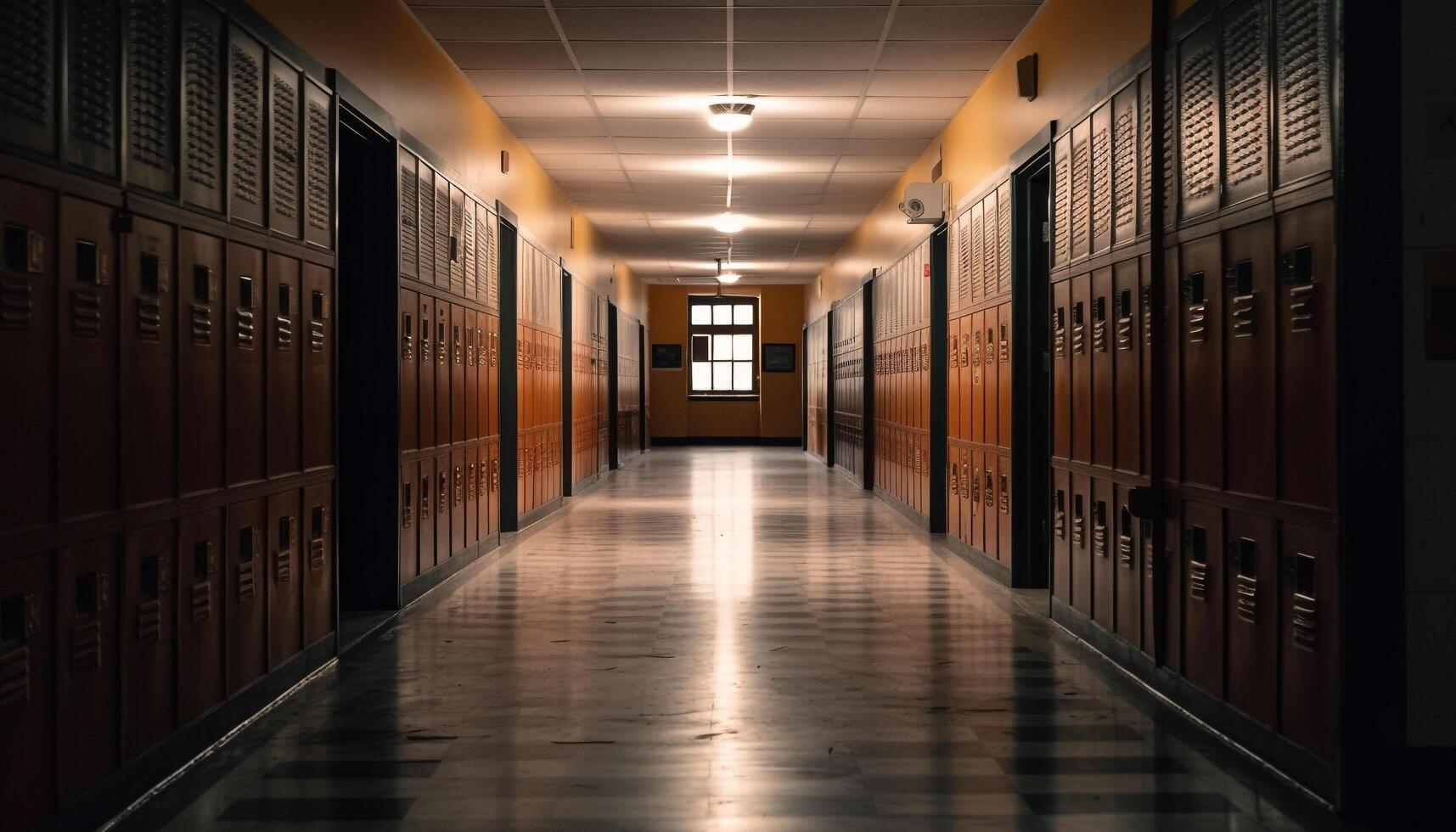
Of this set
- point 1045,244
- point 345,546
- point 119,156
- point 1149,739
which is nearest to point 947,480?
point 1045,244

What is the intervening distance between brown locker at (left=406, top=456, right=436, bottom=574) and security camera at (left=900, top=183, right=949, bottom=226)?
4044 mm

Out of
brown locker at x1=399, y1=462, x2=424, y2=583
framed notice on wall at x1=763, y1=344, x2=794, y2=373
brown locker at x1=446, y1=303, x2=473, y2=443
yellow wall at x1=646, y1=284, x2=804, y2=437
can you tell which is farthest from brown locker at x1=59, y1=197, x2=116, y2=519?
framed notice on wall at x1=763, y1=344, x2=794, y2=373

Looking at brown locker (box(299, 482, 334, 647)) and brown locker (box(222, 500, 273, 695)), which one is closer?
brown locker (box(222, 500, 273, 695))

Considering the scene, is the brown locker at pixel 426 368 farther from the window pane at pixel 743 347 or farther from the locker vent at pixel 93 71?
the window pane at pixel 743 347

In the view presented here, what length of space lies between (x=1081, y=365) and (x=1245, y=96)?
1.90 meters

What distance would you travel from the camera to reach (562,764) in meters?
3.55

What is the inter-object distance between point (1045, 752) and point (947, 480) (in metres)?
5.39

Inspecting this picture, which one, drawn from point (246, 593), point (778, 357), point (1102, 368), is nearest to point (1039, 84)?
point (1102, 368)

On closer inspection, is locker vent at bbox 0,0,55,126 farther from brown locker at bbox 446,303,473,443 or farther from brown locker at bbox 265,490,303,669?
brown locker at bbox 446,303,473,443

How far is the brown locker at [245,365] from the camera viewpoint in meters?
3.97

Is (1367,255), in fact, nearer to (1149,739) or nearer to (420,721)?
(1149,739)

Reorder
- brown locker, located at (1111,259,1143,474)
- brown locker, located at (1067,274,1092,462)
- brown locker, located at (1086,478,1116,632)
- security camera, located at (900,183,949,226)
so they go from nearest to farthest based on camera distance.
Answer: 1. brown locker, located at (1111,259,1143,474)
2. brown locker, located at (1086,478,1116,632)
3. brown locker, located at (1067,274,1092,462)
4. security camera, located at (900,183,949,226)

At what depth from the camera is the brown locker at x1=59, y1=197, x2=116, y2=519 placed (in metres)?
2.90

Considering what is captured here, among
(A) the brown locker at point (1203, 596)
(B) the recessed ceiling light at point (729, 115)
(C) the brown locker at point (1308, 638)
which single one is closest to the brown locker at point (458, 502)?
(B) the recessed ceiling light at point (729, 115)
